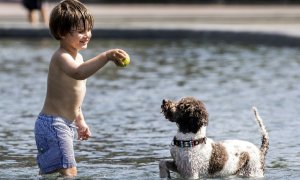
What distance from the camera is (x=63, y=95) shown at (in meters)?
7.53

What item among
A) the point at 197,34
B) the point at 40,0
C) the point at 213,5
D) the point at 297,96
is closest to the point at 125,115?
the point at 297,96

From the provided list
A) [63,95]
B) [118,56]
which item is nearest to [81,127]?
[63,95]

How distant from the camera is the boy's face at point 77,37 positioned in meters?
7.50

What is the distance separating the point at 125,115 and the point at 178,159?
4145mm

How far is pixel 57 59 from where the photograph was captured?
749 centimetres

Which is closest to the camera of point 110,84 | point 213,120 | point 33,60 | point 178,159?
point 178,159

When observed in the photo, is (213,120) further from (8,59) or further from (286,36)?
(286,36)

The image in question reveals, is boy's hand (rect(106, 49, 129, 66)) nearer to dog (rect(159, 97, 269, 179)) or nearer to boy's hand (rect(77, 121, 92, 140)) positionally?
dog (rect(159, 97, 269, 179))

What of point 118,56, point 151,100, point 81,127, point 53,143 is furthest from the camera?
point 151,100

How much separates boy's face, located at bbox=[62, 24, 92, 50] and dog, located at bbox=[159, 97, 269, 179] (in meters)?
0.74

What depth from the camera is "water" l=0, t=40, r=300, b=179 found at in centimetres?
884

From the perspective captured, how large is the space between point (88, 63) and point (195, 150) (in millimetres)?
959

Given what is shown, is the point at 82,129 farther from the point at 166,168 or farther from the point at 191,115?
the point at 191,115

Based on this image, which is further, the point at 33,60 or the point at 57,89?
the point at 33,60
